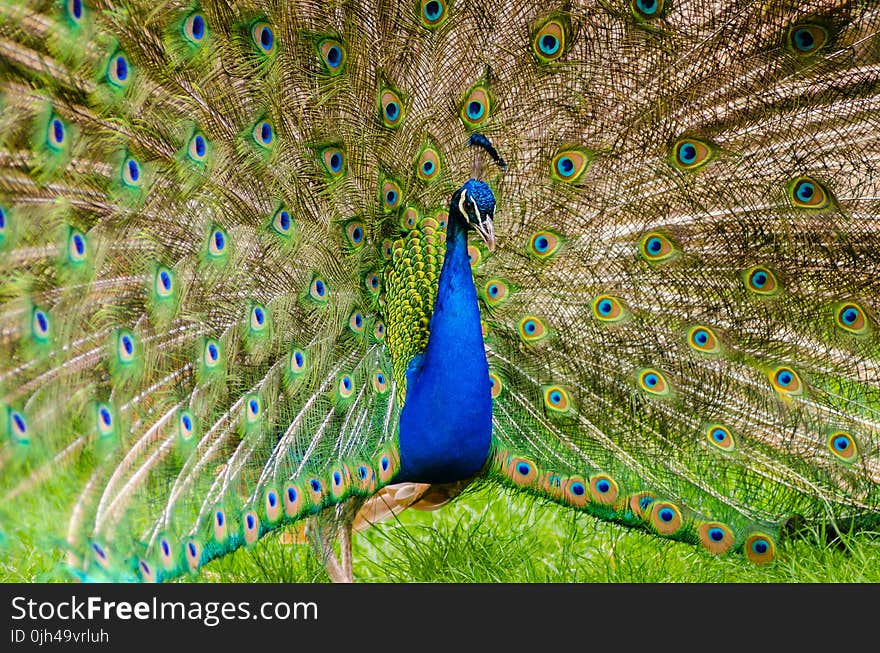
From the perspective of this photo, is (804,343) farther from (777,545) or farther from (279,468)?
(279,468)

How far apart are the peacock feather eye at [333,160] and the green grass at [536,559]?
1071mm

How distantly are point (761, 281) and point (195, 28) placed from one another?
1.75m

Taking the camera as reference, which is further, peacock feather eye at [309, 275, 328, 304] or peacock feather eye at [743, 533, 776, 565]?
peacock feather eye at [743, 533, 776, 565]

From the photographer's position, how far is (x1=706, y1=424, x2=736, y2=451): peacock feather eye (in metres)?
2.98

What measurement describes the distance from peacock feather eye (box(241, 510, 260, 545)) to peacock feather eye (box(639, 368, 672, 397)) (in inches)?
49.5

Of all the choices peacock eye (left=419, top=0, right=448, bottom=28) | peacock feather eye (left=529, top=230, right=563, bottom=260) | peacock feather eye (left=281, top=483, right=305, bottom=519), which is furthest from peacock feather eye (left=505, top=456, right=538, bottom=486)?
peacock eye (left=419, top=0, right=448, bottom=28)

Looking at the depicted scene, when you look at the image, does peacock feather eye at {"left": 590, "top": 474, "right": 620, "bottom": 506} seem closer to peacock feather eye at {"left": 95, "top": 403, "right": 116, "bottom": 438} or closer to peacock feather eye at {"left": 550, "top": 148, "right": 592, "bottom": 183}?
peacock feather eye at {"left": 550, "top": 148, "right": 592, "bottom": 183}

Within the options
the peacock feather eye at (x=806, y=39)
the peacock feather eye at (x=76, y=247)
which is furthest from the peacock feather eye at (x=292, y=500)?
the peacock feather eye at (x=806, y=39)

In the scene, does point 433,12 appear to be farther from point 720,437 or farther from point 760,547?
point 760,547

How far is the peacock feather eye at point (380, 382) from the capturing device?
2.73 metres

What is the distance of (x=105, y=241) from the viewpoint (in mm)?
2143

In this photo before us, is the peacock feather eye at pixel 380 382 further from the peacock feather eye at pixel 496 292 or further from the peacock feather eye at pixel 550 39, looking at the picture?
the peacock feather eye at pixel 550 39

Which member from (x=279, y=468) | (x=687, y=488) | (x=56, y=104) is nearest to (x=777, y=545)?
(x=687, y=488)

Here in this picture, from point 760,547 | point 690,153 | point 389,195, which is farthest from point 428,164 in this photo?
point 760,547
